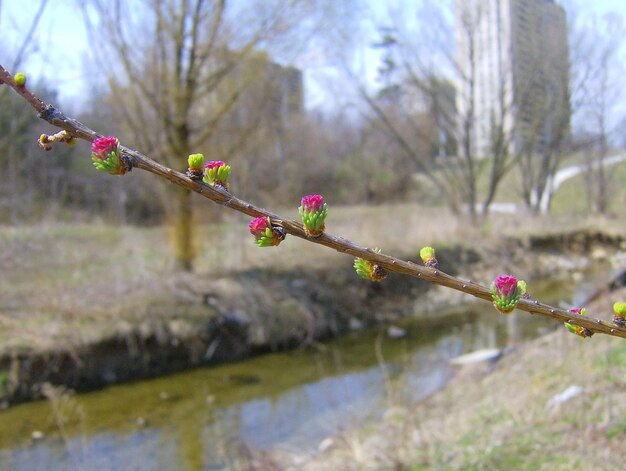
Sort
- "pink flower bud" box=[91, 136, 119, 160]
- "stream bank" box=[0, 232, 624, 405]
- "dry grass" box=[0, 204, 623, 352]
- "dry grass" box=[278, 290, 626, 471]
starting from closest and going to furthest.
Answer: "pink flower bud" box=[91, 136, 119, 160] < "dry grass" box=[278, 290, 626, 471] < "stream bank" box=[0, 232, 624, 405] < "dry grass" box=[0, 204, 623, 352]

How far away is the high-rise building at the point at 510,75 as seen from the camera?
10.1 metres

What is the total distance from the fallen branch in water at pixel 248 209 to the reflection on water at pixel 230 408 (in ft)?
13.5

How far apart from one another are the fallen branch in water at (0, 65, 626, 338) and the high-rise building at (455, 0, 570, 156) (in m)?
8.17

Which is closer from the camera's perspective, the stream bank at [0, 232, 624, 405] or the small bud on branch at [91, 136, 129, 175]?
the small bud on branch at [91, 136, 129, 175]

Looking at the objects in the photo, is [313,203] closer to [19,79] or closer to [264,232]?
[264,232]

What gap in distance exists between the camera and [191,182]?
857mm

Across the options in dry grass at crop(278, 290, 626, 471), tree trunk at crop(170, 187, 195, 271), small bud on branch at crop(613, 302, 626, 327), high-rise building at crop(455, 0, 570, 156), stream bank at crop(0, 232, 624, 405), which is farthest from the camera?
high-rise building at crop(455, 0, 570, 156)

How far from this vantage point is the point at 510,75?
13.8 meters

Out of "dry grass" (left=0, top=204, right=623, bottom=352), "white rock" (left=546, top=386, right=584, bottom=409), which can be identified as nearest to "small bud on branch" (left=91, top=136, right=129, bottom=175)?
"white rock" (left=546, top=386, right=584, bottom=409)

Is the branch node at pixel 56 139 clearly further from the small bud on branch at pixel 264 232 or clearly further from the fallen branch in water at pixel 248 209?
the small bud on branch at pixel 264 232

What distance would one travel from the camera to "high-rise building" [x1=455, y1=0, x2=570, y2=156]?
10.1 m

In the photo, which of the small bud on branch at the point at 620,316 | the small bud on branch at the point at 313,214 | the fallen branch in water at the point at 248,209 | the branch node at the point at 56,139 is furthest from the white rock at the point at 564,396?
the branch node at the point at 56,139

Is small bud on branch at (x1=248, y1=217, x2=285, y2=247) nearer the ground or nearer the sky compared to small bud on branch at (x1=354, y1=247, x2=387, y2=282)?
nearer the sky

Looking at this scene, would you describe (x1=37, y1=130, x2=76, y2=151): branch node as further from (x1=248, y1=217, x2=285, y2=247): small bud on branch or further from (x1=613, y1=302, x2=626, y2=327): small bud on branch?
(x1=613, y1=302, x2=626, y2=327): small bud on branch
